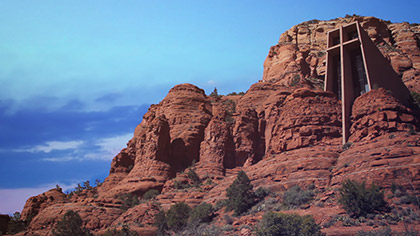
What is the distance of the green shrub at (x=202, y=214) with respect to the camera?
36094 mm

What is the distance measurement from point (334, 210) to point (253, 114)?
83.6 feet

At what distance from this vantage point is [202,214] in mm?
36500

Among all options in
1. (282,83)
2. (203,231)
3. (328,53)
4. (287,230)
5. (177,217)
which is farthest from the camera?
(282,83)

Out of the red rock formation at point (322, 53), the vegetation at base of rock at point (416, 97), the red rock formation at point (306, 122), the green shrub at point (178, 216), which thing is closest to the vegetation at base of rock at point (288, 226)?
the green shrub at point (178, 216)

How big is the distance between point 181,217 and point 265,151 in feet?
56.3

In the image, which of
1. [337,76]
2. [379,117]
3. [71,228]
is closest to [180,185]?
[71,228]

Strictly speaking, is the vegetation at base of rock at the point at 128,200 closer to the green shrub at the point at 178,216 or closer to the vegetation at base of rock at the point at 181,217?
the vegetation at base of rock at the point at 181,217

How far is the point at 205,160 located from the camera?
167 feet

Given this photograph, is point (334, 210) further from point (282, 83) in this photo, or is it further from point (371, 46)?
point (282, 83)

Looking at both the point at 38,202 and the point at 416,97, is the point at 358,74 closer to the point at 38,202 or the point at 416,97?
the point at 416,97

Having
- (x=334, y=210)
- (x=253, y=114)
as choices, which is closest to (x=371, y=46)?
(x=253, y=114)

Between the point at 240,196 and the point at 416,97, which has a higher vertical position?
the point at 416,97

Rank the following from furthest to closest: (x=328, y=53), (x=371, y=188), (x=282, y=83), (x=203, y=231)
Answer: (x=282, y=83) < (x=328, y=53) < (x=203, y=231) < (x=371, y=188)

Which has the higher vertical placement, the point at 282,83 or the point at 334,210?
the point at 282,83
